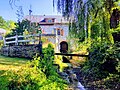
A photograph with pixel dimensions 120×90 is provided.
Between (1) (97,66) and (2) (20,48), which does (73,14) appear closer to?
(1) (97,66)

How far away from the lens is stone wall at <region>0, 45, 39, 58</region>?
1378 centimetres

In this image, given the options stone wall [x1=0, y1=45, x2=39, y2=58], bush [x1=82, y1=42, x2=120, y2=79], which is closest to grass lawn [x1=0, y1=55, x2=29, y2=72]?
stone wall [x1=0, y1=45, x2=39, y2=58]

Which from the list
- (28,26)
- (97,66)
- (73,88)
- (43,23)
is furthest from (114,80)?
(43,23)

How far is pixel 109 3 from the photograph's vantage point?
5387 millimetres

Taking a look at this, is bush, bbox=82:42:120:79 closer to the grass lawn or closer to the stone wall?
the grass lawn

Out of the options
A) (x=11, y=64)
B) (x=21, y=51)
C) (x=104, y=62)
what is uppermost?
(x=21, y=51)

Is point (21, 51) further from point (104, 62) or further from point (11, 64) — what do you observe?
point (104, 62)

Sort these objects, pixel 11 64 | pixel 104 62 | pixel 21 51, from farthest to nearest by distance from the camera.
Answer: pixel 21 51
pixel 11 64
pixel 104 62

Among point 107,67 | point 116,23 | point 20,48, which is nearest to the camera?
point 107,67

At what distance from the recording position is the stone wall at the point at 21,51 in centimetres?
1378

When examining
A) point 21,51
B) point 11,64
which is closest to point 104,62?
point 11,64

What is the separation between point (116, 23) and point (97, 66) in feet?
6.59

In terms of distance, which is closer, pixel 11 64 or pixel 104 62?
pixel 104 62

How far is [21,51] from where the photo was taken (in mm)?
14711
